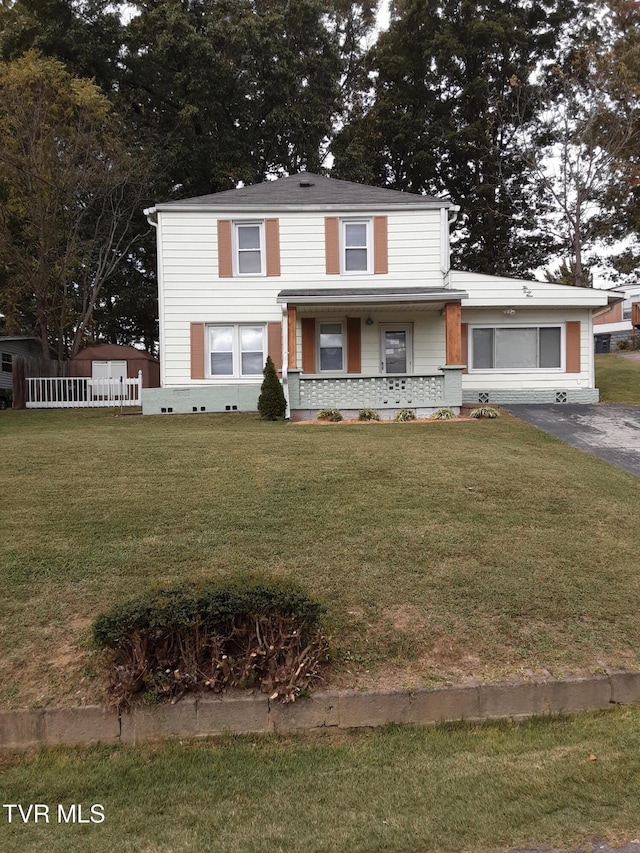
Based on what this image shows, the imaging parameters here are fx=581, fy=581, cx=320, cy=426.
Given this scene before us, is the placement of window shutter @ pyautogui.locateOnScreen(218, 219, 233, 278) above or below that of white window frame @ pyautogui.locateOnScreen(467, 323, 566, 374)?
above

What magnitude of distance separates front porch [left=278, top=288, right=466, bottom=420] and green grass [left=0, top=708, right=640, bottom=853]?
35.2 feet

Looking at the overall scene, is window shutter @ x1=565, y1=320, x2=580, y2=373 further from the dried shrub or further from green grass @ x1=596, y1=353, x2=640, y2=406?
the dried shrub

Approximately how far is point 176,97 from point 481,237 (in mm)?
16785

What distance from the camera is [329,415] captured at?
13453mm

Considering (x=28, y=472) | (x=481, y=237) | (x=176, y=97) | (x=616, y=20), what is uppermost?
(x=616, y=20)

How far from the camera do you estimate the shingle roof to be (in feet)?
54.1

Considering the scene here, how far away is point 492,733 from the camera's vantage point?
3.30m

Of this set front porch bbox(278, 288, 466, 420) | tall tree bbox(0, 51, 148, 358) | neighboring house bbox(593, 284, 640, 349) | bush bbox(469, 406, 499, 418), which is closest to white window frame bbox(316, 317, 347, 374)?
front porch bbox(278, 288, 466, 420)

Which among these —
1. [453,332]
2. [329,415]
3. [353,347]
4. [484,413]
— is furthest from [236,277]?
[484,413]

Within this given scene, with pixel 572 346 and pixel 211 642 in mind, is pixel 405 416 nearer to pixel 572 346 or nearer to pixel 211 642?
pixel 572 346

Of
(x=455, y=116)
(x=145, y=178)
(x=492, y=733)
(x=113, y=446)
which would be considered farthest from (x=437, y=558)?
(x=455, y=116)

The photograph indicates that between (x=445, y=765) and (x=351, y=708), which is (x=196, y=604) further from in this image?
(x=445, y=765)

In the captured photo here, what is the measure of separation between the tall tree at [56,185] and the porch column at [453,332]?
13.7 meters

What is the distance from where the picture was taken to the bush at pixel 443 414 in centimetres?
1318
